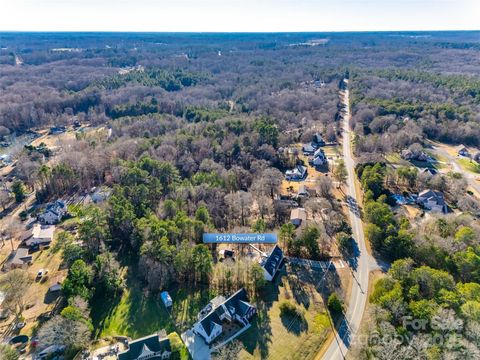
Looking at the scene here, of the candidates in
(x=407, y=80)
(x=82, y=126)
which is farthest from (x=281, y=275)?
(x=407, y=80)

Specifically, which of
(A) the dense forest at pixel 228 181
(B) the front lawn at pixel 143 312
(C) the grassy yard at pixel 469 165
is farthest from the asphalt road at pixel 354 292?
(C) the grassy yard at pixel 469 165

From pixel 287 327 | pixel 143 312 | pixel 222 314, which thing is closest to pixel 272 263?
pixel 287 327

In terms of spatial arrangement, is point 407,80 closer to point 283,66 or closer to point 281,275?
point 283,66

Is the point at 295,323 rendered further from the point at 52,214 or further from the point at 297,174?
the point at 52,214

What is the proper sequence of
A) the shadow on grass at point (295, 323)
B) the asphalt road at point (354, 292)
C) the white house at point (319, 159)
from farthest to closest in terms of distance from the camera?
the white house at point (319, 159) < the shadow on grass at point (295, 323) < the asphalt road at point (354, 292)

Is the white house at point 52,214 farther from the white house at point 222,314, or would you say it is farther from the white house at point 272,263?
the white house at point 272,263

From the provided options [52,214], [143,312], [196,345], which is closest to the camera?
[196,345]
